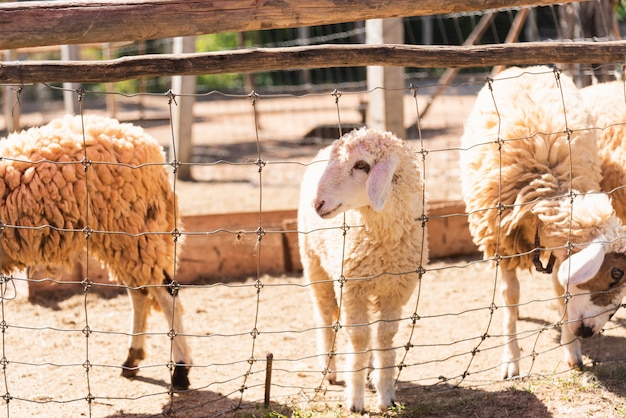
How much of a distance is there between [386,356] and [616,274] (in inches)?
53.8

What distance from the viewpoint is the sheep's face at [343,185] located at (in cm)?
389

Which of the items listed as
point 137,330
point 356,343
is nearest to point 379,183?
point 356,343

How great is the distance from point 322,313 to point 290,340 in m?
0.72

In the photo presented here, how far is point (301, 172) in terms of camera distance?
402 inches

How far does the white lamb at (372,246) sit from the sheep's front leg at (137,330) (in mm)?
1247

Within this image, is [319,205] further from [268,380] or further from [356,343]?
[268,380]

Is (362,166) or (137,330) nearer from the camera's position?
(362,166)

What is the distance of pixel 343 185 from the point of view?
3912mm

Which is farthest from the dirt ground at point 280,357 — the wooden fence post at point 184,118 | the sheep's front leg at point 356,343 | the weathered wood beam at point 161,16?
the wooden fence post at point 184,118

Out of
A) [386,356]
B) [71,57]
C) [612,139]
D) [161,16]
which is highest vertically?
[71,57]

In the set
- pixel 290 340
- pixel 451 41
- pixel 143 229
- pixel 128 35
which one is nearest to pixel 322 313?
pixel 290 340

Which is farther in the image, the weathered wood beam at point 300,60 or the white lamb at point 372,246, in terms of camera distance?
the white lamb at point 372,246

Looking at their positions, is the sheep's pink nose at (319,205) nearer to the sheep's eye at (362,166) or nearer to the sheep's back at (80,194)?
the sheep's eye at (362,166)

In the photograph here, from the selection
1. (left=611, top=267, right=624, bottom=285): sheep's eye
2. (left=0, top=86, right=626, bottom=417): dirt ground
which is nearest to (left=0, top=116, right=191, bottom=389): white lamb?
(left=0, top=86, right=626, bottom=417): dirt ground
